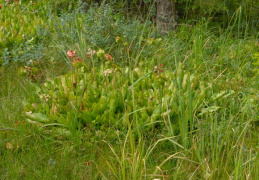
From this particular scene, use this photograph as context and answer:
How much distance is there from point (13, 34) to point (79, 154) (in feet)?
9.86

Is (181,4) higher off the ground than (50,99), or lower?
higher

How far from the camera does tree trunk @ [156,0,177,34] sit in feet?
18.4

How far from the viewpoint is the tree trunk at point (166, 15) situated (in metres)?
5.60

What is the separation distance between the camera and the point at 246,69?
13.6 feet

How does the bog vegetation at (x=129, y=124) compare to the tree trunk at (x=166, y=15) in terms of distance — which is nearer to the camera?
the bog vegetation at (x=129, y=124)

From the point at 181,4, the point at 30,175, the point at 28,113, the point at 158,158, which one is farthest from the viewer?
the point at 181,4

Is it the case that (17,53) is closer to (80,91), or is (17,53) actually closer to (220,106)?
(80,91)

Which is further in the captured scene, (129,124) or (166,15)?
(166,15)

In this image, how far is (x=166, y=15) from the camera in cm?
564

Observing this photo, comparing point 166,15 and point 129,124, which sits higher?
point 166,15

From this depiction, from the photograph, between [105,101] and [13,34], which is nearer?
[105,101]

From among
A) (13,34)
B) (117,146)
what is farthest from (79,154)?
(13,34)

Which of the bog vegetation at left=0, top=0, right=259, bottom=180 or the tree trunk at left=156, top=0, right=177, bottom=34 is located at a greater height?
the tree trunk at left=156, top=0, right=177, bottom=34

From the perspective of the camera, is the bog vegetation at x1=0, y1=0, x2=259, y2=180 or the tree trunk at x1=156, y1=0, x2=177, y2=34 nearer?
the bog vegetation at x1=0, y1=0, x2=259, y2=180
